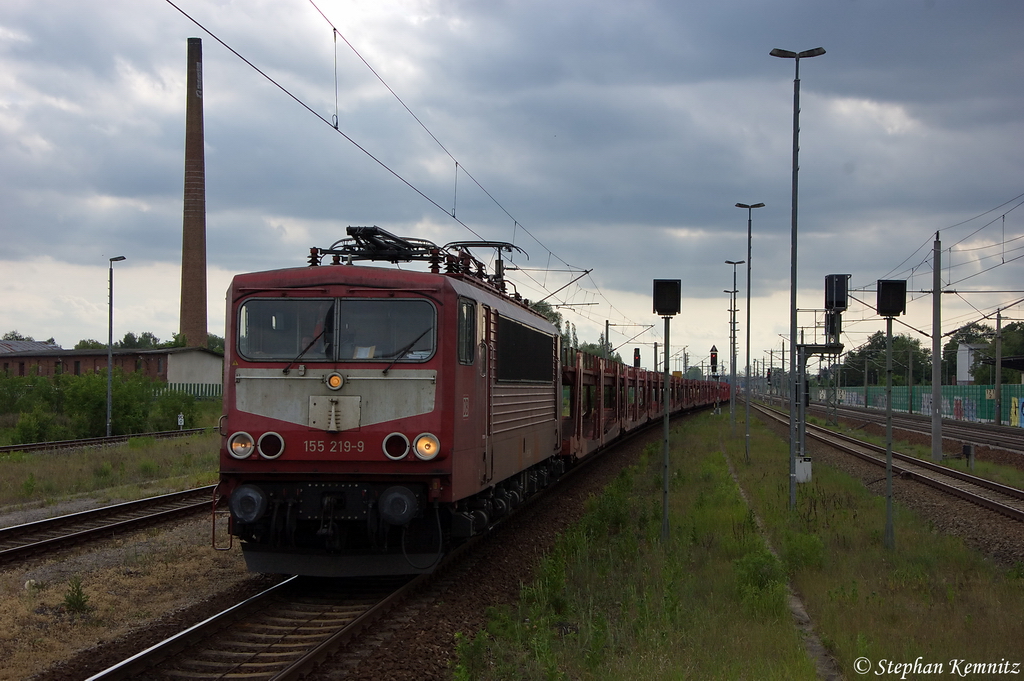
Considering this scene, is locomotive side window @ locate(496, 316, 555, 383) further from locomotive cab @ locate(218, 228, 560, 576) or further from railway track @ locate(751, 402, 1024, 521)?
railway track @ locate(751, 402, 1024, 521)

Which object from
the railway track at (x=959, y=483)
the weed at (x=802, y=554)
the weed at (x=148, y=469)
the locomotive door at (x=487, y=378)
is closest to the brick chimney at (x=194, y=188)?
the weed at (x=148, y=469)

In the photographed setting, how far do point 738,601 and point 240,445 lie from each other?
217 inches

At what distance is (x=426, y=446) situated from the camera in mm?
9109

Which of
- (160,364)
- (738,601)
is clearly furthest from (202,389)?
(738,601)

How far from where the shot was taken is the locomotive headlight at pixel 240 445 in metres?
9.19

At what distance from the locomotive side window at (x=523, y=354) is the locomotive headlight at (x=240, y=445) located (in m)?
3.39

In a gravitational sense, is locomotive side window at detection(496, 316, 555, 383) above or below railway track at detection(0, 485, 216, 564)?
above

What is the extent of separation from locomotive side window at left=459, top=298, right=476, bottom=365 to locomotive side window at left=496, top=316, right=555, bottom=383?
1.35m

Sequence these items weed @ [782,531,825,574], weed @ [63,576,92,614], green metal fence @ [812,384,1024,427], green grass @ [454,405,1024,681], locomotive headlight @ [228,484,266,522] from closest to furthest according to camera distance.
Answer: green grass @ [454,405,1024,681]
weed @ [63,576,92,614]
locomotive headlight @ [228,484,266,522]
weed @ [782,531,825,574]
green metal fence @ [812,384,1024,427]

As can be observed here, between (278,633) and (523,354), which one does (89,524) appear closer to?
(523,354)

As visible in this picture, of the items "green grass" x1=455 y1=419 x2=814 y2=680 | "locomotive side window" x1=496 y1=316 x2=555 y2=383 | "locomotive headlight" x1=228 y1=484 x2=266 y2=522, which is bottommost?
"green grass" x1=455 y1=419 x2=814 y2=680

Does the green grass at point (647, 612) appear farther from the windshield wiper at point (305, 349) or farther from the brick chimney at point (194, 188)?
the brick chimney at point (194, 188)

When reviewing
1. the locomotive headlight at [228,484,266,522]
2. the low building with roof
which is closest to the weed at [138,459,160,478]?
the locomotive headlight at [228,484,266,522]

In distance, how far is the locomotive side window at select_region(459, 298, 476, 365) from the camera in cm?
971
